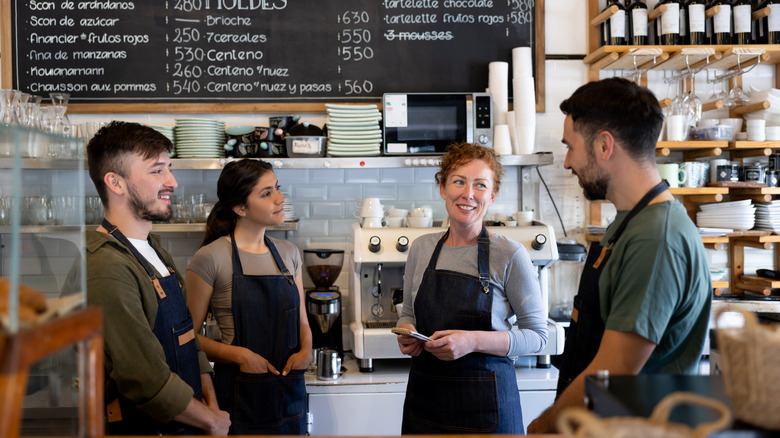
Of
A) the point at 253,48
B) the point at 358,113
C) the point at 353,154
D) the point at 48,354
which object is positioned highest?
the point at 253,48

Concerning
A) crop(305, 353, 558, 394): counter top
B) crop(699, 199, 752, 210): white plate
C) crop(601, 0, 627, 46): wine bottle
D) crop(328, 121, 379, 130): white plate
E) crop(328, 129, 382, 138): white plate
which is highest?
crop(601, 0, 627, 46): wine bottle

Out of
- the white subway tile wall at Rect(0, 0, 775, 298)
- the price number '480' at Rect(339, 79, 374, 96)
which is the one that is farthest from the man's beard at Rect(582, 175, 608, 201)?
the price number '480' at Rect(339, 79, 374, 96)

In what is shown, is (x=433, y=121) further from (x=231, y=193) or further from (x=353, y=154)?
(x=231, y=193)

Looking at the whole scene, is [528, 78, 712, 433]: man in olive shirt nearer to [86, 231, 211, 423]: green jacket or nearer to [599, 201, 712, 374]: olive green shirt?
[599, 201, 712, 374]: olive green shirt

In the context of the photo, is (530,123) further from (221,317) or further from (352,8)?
(221,317)

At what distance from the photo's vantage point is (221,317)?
2.63 metres

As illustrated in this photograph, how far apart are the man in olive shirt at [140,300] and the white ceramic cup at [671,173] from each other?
2.41 m

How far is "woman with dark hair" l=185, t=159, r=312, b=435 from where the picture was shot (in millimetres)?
2549

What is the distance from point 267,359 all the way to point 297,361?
119 mm

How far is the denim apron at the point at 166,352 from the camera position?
1.94m

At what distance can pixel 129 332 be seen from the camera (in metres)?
1.85

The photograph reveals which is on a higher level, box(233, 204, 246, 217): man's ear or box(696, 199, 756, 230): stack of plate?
box(233, 204, 246, 217): man's ear

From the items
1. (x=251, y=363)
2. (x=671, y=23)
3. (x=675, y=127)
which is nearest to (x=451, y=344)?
(x=251, y=363)

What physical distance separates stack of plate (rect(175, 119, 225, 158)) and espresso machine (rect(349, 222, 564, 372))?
0.86 metres
